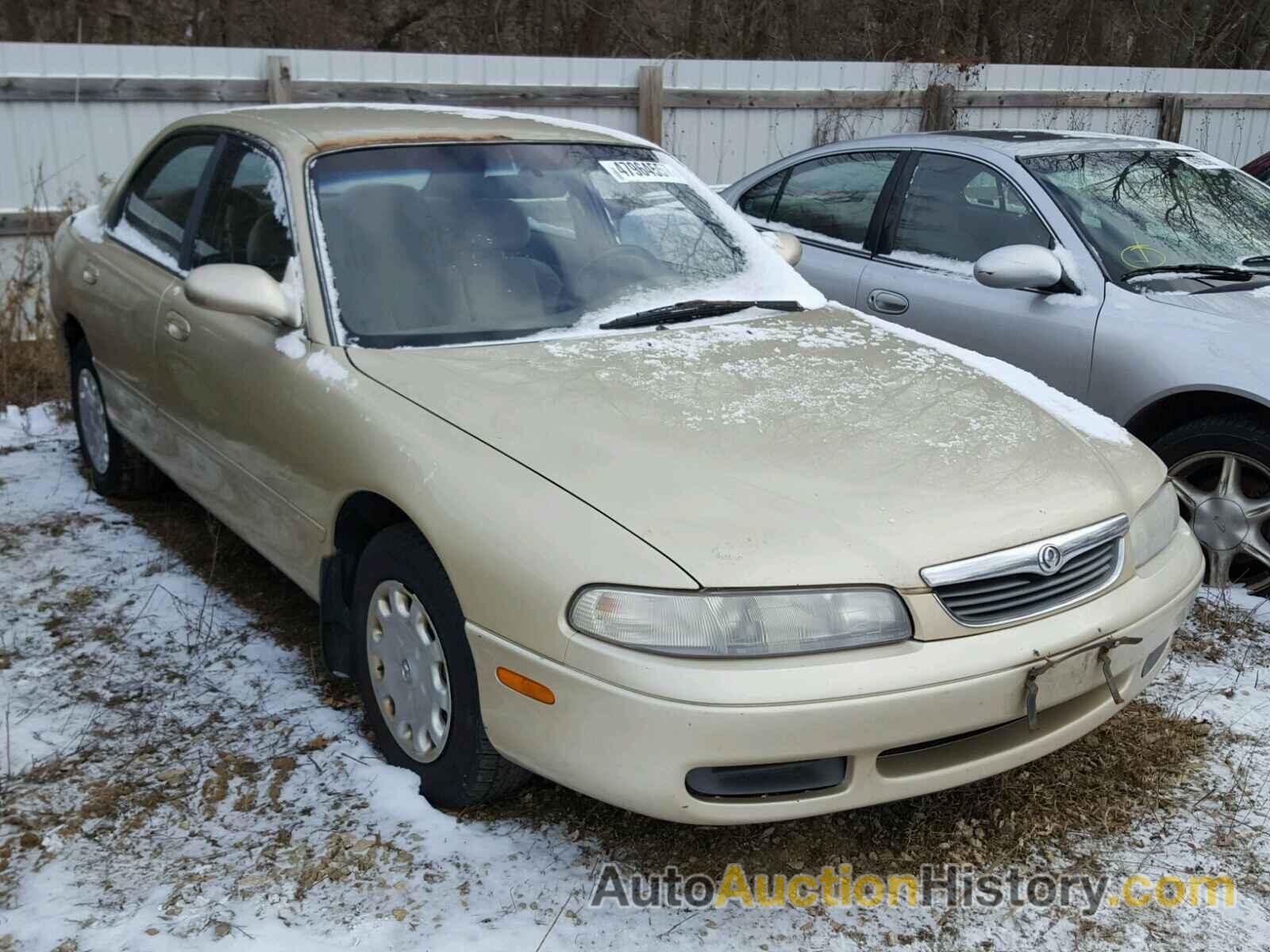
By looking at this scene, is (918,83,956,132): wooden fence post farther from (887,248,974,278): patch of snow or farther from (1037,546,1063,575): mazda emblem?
(1037,546,1063,575): mazda emblem

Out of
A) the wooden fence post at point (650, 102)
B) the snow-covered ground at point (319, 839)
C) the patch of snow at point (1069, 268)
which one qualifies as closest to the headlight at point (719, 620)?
the snow-covered ground at point (319, 839)

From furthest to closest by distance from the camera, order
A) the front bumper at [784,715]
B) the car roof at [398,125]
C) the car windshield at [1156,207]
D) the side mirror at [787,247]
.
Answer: the car windshield at [1156,207], the side mirror at [787,247], the car roof at [398,125], the front bumper at [784,715]

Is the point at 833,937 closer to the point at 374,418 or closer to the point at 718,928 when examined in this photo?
the point at 718,928

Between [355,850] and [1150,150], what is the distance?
427 cm

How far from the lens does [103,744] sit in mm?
3215

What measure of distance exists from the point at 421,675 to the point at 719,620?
872 millimetres

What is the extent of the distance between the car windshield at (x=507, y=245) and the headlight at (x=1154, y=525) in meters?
1.32

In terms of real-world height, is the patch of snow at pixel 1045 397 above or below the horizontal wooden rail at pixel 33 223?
above

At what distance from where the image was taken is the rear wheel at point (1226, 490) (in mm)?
3992

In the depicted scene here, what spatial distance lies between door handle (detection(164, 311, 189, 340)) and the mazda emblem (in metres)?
2.63

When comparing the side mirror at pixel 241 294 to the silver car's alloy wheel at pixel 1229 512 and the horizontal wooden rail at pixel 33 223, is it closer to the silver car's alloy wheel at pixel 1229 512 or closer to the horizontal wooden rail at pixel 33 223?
the silver car's alloy wheel at pixel 1229 512

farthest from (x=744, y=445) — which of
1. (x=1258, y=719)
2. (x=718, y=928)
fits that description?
(x=1258, y=719)

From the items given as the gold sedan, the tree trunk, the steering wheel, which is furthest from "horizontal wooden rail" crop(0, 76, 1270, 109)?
the tree trunk

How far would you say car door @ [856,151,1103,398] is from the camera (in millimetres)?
4410
